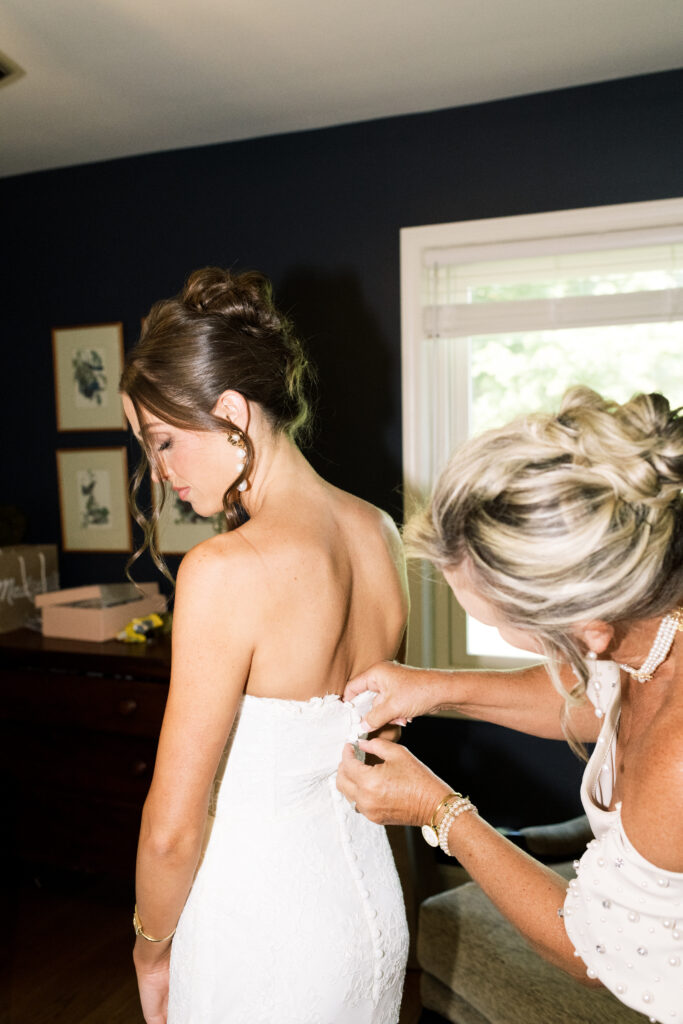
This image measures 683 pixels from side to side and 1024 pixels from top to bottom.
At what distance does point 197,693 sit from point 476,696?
24.2 inches

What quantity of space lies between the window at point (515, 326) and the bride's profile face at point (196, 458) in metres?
1.30

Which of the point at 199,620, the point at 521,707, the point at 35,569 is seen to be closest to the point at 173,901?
the point at 199,620

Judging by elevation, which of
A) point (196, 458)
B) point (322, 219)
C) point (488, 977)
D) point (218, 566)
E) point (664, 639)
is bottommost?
point (488, 977)

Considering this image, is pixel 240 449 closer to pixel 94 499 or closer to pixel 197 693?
pixel 197 693

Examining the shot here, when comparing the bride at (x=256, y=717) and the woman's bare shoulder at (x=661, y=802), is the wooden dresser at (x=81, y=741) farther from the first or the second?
the woman's bare shoulder at (x=661, y=802)

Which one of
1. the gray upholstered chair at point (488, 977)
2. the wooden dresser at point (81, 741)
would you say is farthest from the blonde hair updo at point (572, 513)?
the wooden dresser at point (81, 741)

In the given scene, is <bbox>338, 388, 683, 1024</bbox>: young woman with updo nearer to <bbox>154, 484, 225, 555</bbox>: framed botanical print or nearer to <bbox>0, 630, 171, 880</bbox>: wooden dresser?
<bbox>0, 630, 171, 880</bbox>: wooden dresser

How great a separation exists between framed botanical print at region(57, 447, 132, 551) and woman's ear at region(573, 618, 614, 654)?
104 inches

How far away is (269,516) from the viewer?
116cm

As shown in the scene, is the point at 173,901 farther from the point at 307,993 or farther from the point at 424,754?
the point at 424,754

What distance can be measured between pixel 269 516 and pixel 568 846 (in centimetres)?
166

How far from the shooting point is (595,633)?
0.99m

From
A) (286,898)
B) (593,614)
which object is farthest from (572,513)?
(286,898)

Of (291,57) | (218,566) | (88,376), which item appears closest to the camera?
(218,566)
